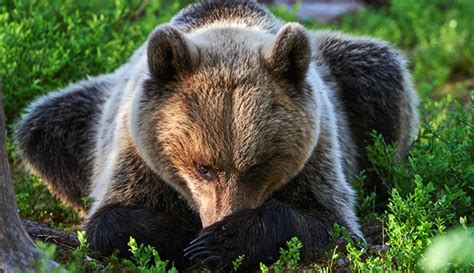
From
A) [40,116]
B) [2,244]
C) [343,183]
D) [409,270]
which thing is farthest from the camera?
[40,116]

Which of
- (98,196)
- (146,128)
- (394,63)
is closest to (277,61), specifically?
(146,128)

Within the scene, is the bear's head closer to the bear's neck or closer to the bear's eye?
the bear's eye

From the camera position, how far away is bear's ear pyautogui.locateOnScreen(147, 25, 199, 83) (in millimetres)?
5035

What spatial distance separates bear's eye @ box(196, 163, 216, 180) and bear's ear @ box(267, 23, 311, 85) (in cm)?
67

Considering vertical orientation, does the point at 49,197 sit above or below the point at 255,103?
below

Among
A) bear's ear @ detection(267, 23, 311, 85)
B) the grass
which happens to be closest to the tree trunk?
the grass

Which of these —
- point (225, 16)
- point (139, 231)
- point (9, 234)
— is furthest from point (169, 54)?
point (9, 234)

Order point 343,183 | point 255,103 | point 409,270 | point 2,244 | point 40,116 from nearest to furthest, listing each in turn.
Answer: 1. point 2,244
2. point 409,270
3. point 255,103
4. point 343,183
5. point 40,116

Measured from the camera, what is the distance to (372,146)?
686 cm

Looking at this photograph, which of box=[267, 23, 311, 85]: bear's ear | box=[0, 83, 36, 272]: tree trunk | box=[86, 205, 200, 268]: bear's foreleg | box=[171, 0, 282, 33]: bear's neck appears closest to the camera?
box=[0, 83, 36, 272]: tree trunk

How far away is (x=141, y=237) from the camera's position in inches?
210

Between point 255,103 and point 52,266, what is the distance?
1.45 meters

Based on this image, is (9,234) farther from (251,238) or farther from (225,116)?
(251,238)

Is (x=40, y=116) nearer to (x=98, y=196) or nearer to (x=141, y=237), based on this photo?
(x=98, y=196)
